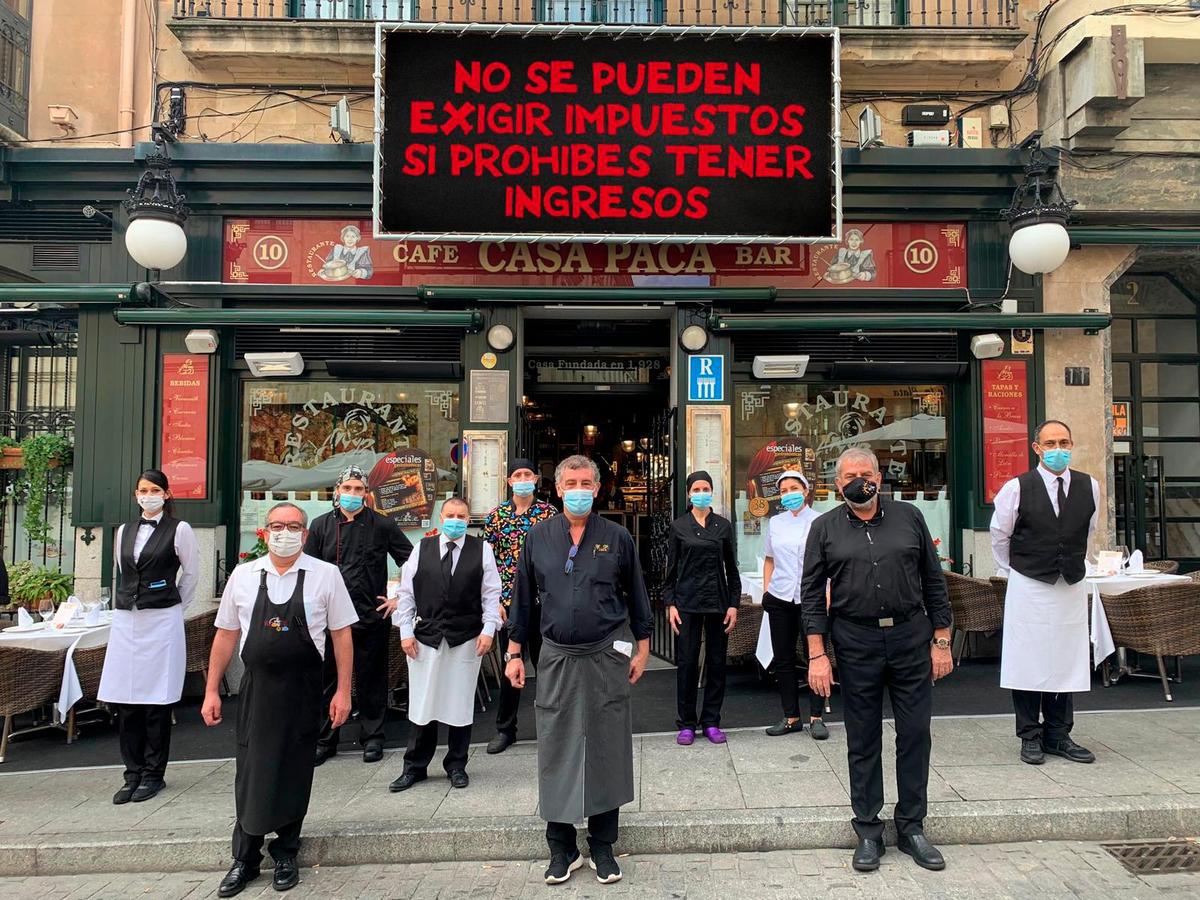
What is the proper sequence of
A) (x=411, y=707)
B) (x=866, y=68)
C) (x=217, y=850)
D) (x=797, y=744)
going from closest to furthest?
(x=217, y=850) < (x=411, y=707) < (x=797, y=744) < (x=866, y=68)

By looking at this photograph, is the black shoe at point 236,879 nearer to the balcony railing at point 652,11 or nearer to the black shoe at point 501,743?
the black shoe at point 501,743

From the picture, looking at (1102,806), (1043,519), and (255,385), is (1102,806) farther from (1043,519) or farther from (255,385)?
(255,385)

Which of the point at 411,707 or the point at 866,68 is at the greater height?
the point at 866,68

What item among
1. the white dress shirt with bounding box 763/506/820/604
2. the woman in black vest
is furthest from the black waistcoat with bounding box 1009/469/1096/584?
the woman in black vest

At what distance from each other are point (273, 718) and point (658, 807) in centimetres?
230

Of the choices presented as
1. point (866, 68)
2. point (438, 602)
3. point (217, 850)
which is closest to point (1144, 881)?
point (438, 602)

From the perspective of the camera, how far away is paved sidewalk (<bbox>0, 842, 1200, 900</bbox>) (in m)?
3.90

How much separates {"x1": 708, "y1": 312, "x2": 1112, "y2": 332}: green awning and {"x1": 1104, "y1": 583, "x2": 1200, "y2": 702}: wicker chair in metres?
2.99

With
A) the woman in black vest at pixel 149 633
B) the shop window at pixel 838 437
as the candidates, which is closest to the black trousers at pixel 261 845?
the woman in black vest at pixel 149 633

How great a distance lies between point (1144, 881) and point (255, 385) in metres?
8.76

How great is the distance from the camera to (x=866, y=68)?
8.64 m

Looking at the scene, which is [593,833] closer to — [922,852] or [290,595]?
[922,852]

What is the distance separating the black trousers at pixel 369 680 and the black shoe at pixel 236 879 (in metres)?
1.61

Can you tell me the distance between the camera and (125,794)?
16.5ft
